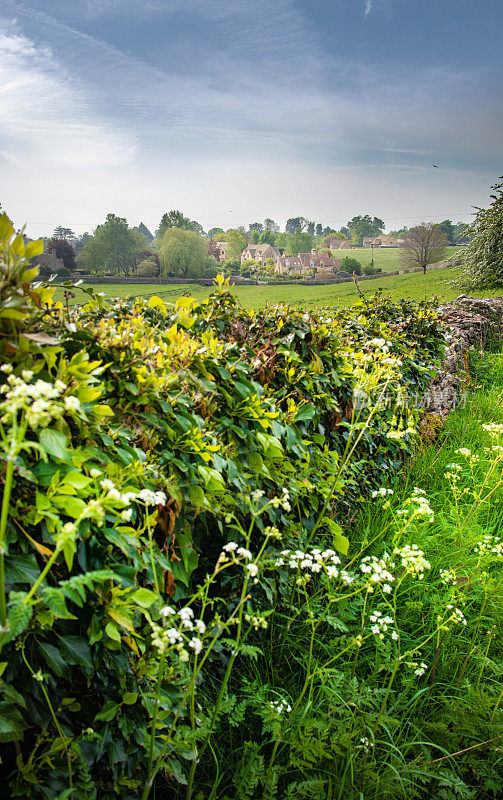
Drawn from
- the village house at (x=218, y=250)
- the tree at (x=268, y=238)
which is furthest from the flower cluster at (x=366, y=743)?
the tree at (x=268, y=238)

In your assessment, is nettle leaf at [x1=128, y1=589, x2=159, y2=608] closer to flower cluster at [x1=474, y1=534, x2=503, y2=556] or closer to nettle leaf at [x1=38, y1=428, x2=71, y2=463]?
nettle leaf at [x1=38, y1=428, x2=71, y2=463]

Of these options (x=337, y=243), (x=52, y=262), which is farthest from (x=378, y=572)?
(x=337, y=243)

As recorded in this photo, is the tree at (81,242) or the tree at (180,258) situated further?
the tree at (180,258)

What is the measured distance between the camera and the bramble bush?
47.3 inches

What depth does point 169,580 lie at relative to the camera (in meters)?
1.68

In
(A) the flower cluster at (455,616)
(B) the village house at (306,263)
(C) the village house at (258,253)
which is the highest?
(C) the village house at (258,253)

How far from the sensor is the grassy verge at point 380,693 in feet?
5.88

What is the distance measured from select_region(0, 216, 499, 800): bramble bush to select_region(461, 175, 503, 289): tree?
2478 centimetres

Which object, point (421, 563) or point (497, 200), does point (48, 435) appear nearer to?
point (421, 563)

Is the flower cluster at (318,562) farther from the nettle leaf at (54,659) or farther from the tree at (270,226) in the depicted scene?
the tree at (270,226)

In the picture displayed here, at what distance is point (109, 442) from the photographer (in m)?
1.48

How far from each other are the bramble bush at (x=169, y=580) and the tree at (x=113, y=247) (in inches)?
1853

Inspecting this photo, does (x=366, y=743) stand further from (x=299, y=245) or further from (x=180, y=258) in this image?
(x=299, y=245)

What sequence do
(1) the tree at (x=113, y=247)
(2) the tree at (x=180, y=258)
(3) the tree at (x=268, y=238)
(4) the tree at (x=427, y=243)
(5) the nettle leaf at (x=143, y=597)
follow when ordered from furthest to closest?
(3) the tree at (x=268, y=238) → (2) the tree at (x=180, y=258) → (4) the tree at (x=427, y=243) → (1) the tree at (x=113, y=247) → (5) the nettle leaf at (x=143, y=597)
